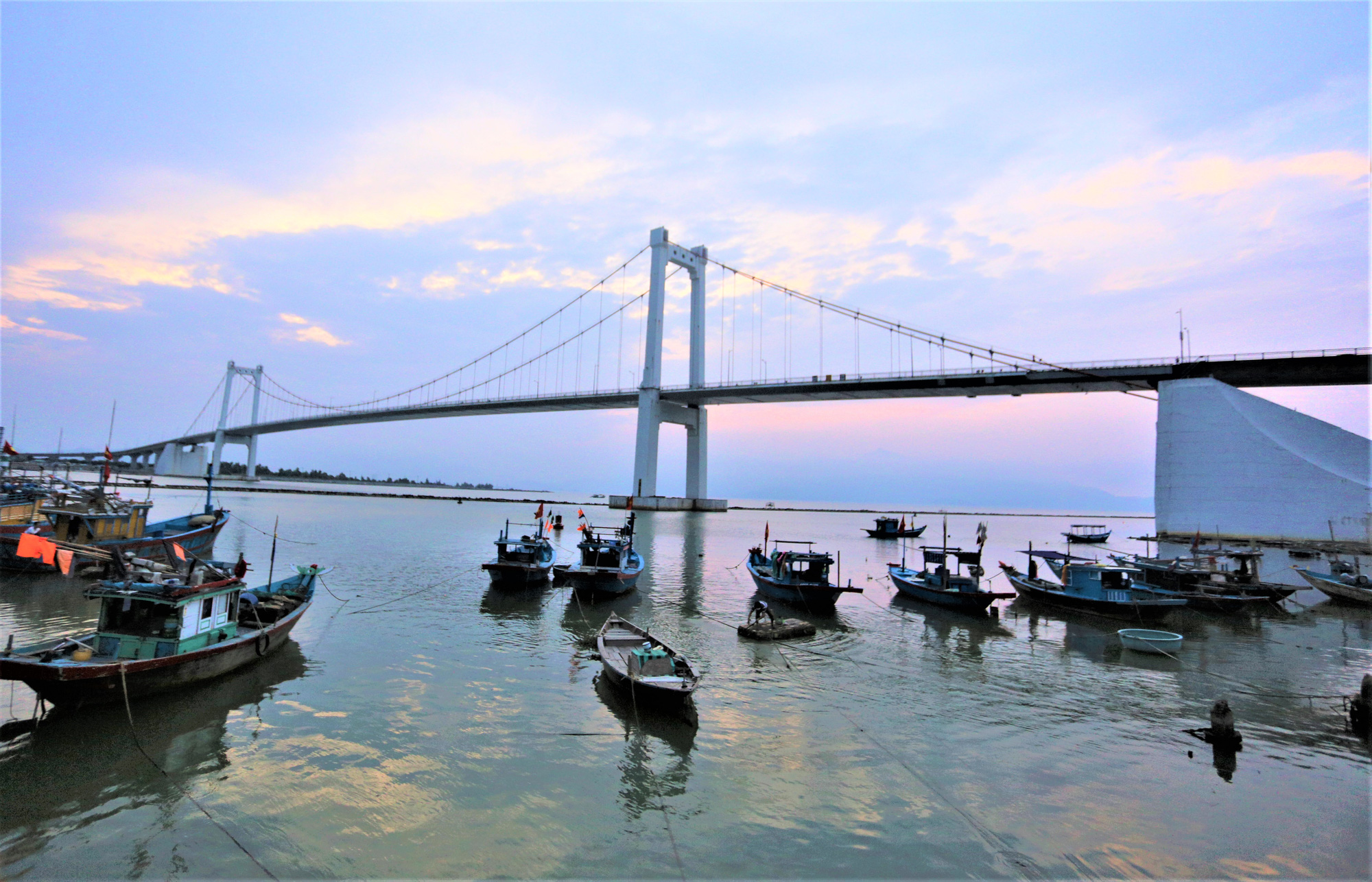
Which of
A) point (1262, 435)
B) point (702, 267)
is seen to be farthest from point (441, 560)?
point (702, 267)

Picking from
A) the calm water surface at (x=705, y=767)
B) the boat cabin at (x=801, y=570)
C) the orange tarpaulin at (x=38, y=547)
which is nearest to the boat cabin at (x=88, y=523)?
the calm water surface at (x=705, y=767)

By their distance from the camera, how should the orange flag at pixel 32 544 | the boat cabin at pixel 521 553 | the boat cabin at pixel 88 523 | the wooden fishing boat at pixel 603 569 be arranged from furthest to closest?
the boat cabin at pixel 521 553
the boat cabin at pixel 88 523
the wooden fishing boat at pixel 603 569
the orange flag at pixel 32 544

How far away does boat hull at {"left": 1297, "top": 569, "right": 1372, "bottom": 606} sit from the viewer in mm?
26562

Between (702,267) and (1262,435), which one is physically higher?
(702,267)

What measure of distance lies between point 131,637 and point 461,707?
A: 6200 millimetres

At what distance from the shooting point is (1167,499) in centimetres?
4425

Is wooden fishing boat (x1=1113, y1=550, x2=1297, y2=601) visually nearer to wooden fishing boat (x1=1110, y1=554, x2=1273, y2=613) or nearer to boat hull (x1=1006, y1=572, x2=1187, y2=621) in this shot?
wooden fishing boat (x1=1110, y1=554, x2=1273, y2=613)

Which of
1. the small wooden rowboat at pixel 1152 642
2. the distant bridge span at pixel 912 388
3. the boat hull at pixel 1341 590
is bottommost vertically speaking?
the small wooden rowboat at pixel 1152 642

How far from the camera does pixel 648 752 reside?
A: 10008 millimetres

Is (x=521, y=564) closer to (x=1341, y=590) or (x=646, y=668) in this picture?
(x=646, y=668)

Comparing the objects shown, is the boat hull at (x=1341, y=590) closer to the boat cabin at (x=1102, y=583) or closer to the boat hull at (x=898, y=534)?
the boat cabin at (x=1102, y=583)

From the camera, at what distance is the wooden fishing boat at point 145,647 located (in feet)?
34.0

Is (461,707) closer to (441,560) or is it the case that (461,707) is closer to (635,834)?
(635,834)

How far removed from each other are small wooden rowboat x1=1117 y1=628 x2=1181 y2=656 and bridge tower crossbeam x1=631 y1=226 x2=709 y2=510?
65.7 m
